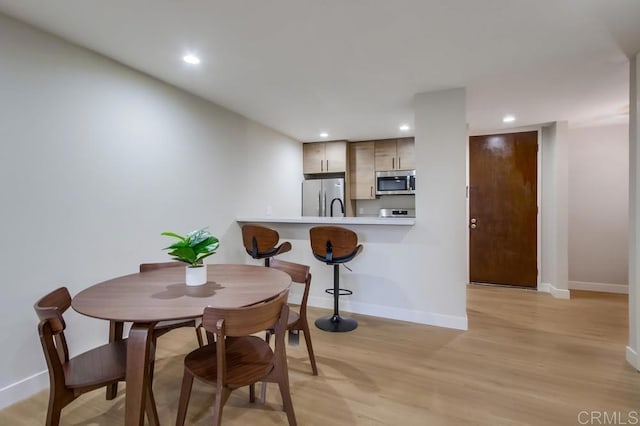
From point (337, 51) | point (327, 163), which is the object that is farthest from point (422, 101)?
point (327, 163)

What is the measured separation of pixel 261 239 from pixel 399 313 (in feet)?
5.33

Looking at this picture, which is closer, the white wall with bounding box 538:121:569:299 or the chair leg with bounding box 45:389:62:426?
the chair leg with bounding box 45:389:62:426

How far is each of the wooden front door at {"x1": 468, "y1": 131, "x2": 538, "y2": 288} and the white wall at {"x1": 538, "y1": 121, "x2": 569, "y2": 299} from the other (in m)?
0.13

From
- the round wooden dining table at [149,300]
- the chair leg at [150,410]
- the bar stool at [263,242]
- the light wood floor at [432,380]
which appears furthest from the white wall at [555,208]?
the chair leg at [150,410]

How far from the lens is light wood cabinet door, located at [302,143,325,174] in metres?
5.42

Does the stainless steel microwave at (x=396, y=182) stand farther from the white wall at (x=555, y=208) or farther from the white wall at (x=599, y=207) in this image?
the white wall at (x=599, y=207)

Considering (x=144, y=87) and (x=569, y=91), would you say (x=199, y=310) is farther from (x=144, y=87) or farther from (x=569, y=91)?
(x=569, y=91)

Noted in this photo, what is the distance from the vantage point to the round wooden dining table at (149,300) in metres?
1.35

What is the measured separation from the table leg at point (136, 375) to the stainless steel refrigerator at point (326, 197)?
400 centimetres

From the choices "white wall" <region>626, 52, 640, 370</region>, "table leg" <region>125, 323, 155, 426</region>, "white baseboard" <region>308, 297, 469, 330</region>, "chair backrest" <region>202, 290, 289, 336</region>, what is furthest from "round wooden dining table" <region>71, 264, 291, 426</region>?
"white wall" <region>626, 52, 640, 370</region>

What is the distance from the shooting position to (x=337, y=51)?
232 cm

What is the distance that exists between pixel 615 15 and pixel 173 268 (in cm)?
321

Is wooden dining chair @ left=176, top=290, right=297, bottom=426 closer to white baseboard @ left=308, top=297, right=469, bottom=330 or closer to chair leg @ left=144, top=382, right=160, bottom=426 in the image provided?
chair leg @ left=144, top=382, right=160, bottom=426

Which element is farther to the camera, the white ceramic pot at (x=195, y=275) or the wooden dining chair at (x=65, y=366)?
the white ceramic pot at (x=195, y=275)
